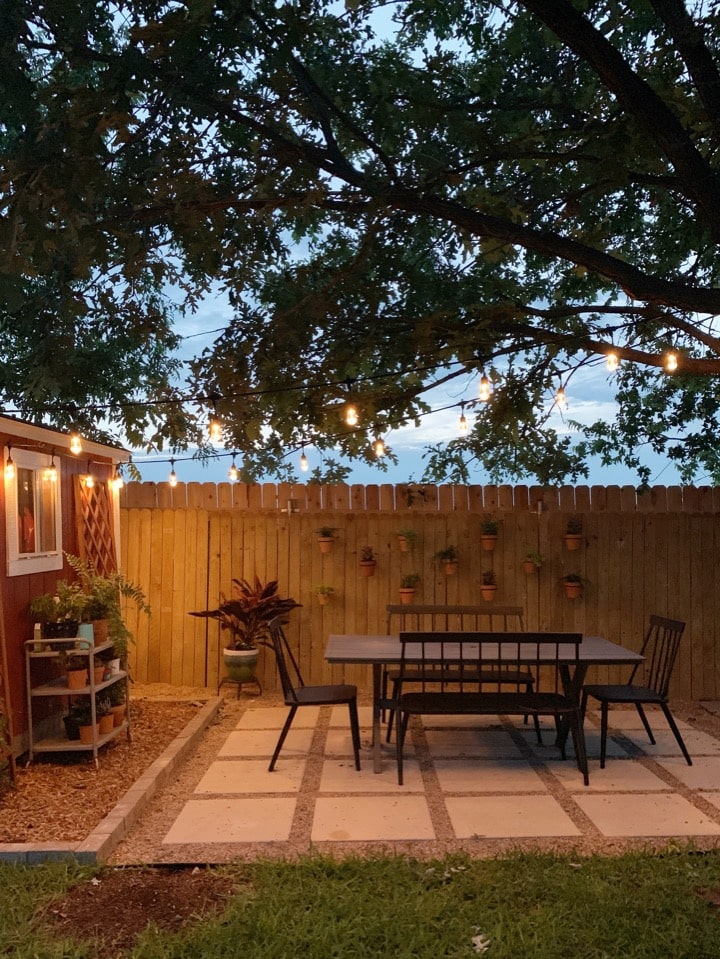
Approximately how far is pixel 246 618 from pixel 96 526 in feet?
4.78

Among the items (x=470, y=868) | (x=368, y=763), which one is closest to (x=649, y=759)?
(x=368, y=763)

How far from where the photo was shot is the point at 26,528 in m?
5.45

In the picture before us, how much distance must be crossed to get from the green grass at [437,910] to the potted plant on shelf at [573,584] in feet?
11.4

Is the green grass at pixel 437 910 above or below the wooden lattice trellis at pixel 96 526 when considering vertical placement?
below

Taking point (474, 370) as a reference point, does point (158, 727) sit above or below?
below

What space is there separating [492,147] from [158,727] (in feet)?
14.7

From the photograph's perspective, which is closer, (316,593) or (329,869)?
(329,869)

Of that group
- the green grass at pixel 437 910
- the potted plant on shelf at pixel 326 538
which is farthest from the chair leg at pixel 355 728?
the potted plant on shelf at pixel 326 538

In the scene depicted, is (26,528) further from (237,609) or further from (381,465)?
(381,465)

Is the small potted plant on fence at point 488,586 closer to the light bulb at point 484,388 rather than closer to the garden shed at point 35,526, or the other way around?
the light bulb at point 484,388

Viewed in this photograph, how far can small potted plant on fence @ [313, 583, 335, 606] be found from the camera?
24.1ft

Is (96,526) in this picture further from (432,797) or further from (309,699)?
(432,797)

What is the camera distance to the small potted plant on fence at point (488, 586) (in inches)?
285

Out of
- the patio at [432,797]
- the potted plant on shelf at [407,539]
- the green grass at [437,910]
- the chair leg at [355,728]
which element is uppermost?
the potted plant on shelf at [407,539]
